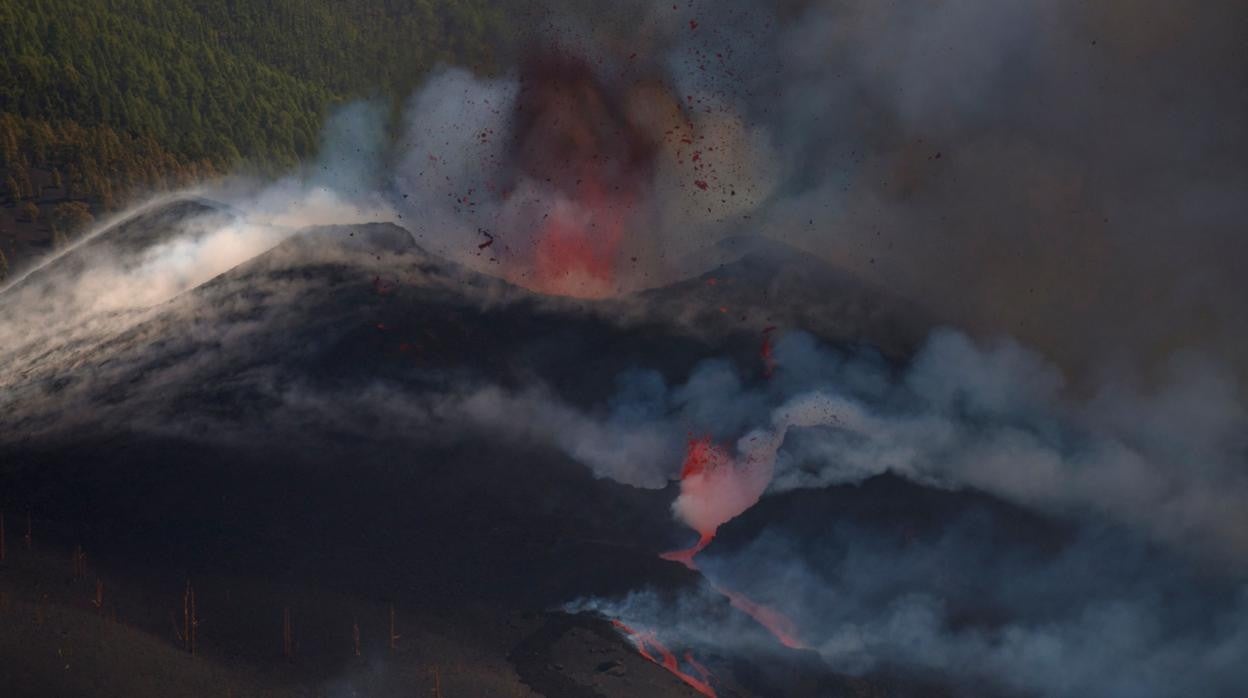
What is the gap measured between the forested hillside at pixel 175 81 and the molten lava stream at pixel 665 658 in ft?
68.5

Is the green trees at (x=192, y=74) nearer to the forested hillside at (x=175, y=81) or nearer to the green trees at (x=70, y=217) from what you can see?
the forested hillside at (x=175, y=81)

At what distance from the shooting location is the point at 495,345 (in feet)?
89.1

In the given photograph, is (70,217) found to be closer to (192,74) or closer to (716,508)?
(192,74)

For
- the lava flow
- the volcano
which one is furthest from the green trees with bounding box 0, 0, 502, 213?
the lava flow

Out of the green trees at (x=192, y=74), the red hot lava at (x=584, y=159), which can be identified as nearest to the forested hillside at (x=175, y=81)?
the green trees at (x=192, y=74)

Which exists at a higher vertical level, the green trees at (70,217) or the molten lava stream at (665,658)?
the green trees at (70,217)

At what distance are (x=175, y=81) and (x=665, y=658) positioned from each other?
105ft

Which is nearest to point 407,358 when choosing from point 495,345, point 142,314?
point 495,345

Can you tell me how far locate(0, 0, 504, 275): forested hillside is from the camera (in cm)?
3822

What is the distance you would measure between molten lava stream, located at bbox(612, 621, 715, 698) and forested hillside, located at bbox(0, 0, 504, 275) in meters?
20.9

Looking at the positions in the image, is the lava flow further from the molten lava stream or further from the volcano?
the molten lava stream

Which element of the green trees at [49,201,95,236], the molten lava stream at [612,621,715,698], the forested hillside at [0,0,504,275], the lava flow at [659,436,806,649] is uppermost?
the forested hillside at [0,0,504,275]

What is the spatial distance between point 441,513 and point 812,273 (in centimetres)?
1065

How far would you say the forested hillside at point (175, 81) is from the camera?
38219 mm
